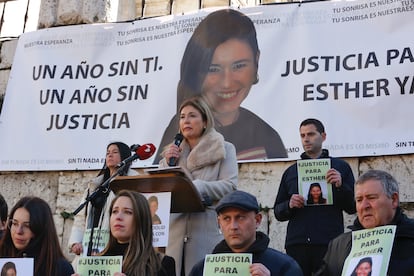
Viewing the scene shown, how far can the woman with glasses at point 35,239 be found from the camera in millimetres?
3627

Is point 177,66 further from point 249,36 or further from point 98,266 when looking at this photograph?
point 98,266

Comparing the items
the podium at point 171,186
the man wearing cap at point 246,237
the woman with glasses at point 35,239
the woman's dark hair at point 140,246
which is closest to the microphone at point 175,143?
the podium at point 171,186

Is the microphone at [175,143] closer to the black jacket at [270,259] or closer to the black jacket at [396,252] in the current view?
the black jacket at [270,259]

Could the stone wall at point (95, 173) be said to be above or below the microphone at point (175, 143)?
above

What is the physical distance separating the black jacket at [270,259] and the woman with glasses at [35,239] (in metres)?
0.80

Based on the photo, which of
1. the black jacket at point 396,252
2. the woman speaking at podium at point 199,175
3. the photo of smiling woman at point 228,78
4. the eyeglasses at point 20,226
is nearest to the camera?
the black jacket at point 396,252

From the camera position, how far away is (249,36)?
21.0ft

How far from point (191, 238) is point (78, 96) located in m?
3.17

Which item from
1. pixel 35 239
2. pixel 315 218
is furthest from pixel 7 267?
pixel 315 218

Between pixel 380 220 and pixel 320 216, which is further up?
pixel 320 216

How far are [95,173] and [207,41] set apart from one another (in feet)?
5.37

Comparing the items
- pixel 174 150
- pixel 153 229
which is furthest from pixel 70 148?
pixel 153 229

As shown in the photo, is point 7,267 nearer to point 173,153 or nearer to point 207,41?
point 173,153

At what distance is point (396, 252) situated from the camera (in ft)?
10.2
